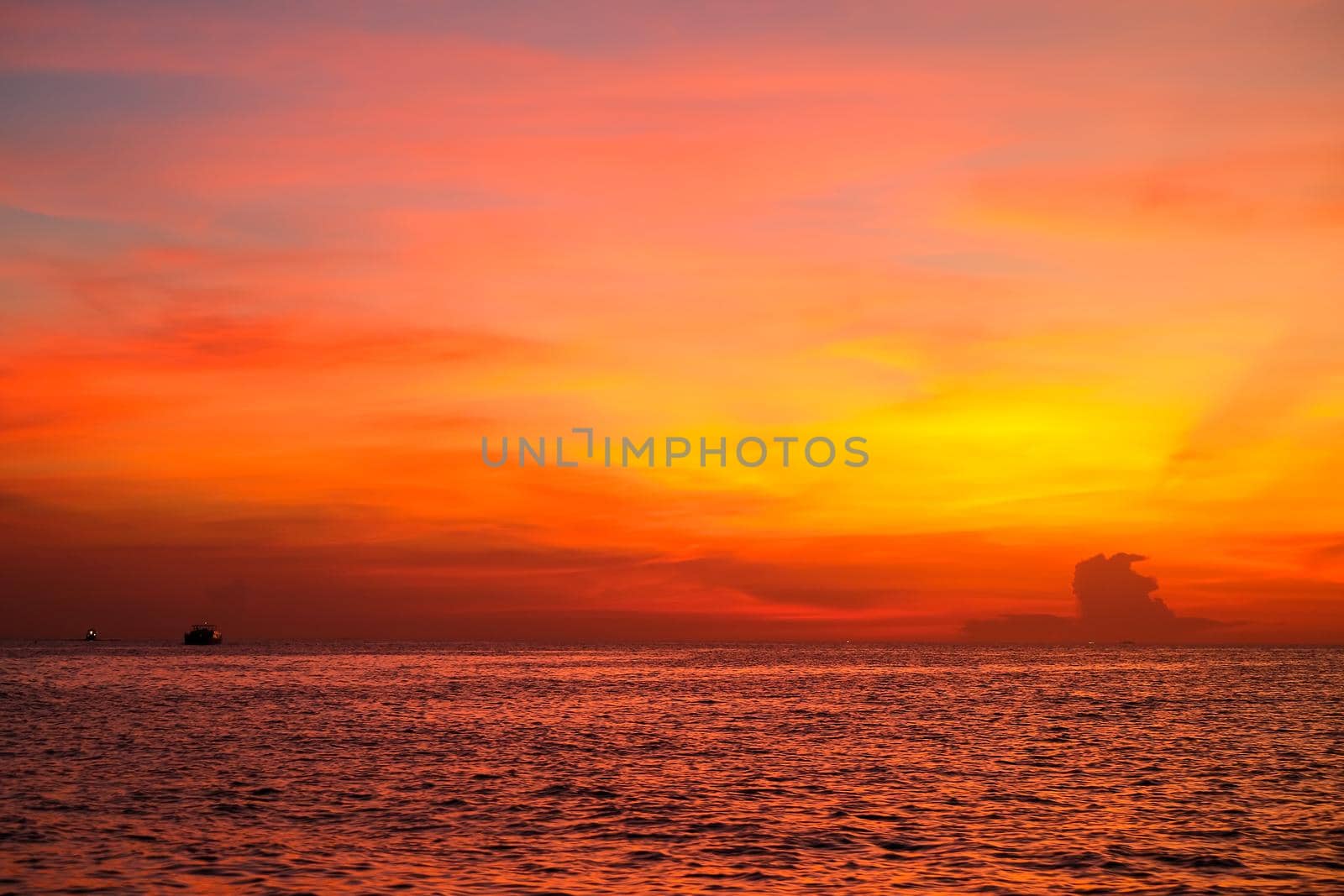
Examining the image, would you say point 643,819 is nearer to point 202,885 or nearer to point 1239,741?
point 202,885

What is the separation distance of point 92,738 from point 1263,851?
6433cm

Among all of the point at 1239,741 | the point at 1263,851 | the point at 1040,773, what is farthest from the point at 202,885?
the point at 1239,741

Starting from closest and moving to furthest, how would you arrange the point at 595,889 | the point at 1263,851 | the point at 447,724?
the point at 595,889 < the point at 1263,851 < the point at 447,724

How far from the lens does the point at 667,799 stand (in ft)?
157

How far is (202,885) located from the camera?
105 feet

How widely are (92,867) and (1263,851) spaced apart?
35.4m

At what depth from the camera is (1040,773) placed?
187 feet

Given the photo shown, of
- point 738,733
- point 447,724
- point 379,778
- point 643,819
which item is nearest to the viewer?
point 643,819

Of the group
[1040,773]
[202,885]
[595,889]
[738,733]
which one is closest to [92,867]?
[202,885]

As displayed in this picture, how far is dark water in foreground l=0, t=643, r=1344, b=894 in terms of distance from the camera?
33.8 m

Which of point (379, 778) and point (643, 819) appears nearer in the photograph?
point (643, 819)

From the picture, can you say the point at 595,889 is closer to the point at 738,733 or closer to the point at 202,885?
the point at 202,885

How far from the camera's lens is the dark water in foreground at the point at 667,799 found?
111 feet

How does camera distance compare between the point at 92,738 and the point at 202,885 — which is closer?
the point at 202,885
